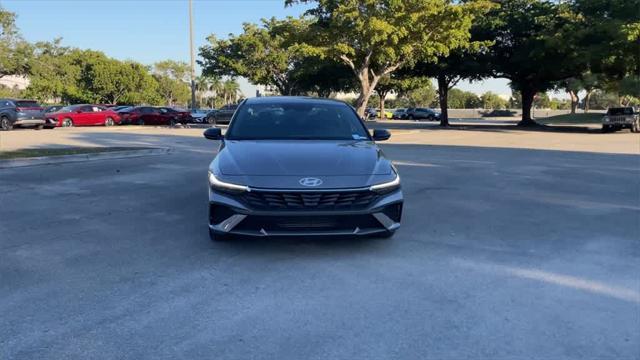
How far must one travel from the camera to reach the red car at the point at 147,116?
37.2 meters

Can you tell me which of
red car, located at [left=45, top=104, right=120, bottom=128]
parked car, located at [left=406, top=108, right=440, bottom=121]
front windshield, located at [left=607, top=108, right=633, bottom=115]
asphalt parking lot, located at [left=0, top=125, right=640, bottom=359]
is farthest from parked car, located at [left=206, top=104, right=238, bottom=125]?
asphalt parking lot, located at [left=0, top=125, right=640, bottom=359]

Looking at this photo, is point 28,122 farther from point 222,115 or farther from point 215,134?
point 215,134

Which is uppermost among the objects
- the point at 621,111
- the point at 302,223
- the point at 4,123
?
the point at 621,111

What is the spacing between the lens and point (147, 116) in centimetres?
3747

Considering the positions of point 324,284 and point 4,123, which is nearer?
point 324,284

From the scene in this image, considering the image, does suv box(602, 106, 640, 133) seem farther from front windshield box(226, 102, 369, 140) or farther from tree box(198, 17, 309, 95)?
front windshield box(226, 102, 369, 140)

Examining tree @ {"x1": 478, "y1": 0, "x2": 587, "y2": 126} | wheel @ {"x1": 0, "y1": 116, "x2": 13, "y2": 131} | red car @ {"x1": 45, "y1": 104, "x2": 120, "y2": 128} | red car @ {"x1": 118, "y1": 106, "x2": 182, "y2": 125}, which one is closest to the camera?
wheel @ {"x1": 0, "y1": 116, "x2": 13, "y2": 131}

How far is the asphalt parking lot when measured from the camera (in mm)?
3438

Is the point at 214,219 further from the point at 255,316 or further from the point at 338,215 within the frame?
the point at 255,316

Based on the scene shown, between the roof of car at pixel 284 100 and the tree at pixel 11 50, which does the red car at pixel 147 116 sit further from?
the roof of car at pixel 284 100

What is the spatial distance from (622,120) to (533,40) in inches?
275

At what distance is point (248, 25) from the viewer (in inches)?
1933

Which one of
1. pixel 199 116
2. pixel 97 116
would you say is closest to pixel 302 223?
pixel 97 116

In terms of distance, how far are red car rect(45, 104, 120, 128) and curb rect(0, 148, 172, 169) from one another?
20.0 metres
